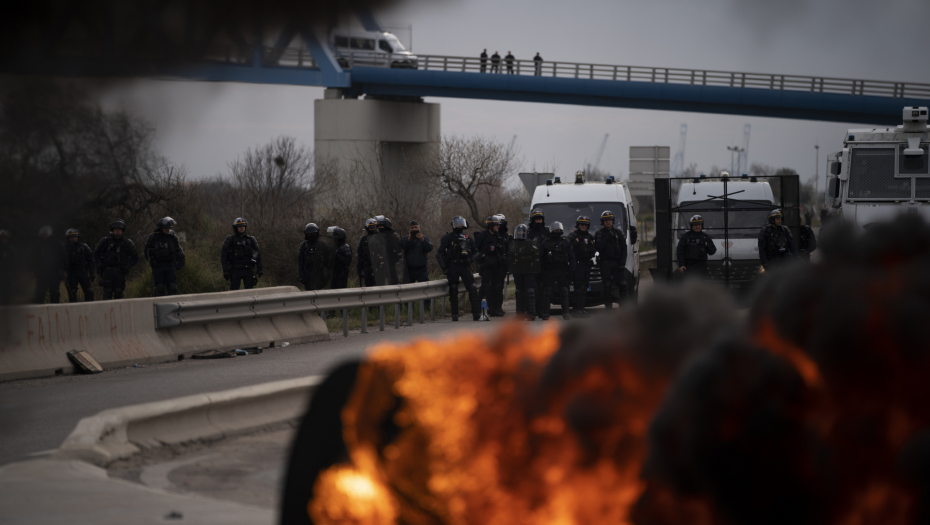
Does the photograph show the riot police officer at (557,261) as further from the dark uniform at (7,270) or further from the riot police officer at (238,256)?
the dark uniform at (7,270)

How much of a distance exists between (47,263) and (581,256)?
Result: 1474 cm

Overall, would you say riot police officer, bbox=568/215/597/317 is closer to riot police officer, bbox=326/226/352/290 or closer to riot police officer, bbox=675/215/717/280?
riot police officer, bbox=675/215/717/280

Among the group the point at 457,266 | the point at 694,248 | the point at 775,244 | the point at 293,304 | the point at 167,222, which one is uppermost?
the point at 167,222

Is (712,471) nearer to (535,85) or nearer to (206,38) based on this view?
(206,38)

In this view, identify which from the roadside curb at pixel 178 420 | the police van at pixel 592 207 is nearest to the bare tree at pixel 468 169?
the police van at pixel 592 207

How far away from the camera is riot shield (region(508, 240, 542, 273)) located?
59.0 feet

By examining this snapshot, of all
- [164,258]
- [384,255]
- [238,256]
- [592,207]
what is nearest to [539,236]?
[592,207]

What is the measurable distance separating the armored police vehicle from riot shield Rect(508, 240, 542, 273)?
21.4ft

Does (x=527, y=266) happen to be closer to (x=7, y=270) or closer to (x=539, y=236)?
(x=539, y=236)

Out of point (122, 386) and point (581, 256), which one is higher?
point (581, 256)

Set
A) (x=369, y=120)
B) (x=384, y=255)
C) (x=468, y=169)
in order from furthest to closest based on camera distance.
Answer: (x=468, y=169)
(x=384, y=255)
(x=369, y=120)

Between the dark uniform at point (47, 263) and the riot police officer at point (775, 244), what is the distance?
43.6 feet

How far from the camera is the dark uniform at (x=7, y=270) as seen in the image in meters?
4.05

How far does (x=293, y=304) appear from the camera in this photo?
14.0 metres
